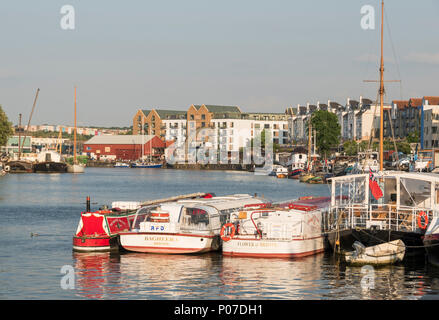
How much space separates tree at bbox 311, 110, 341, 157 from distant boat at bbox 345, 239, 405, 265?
150521 millimetres

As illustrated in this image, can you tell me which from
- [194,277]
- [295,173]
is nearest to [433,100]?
[295,173]

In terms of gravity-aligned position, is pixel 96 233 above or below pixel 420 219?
below

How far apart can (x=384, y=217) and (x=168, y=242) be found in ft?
35.9

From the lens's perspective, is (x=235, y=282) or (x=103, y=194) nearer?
(x=235, y=282)

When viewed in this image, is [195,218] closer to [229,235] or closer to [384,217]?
[229,235]

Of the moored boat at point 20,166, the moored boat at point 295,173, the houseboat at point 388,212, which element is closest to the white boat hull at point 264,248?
the houseboat at point 388,212

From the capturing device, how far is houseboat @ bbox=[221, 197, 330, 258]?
34.1 m

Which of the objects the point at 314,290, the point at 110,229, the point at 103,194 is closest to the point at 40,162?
the point at 103,194

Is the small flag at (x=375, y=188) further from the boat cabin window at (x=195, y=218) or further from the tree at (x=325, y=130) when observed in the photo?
the tree at (x=325, y=130)

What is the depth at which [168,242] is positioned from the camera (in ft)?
115
